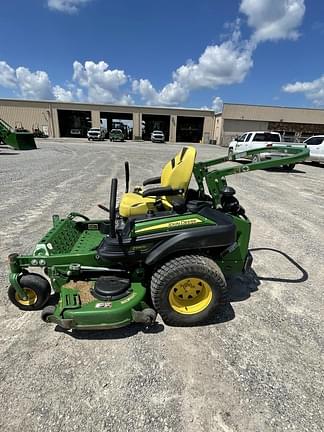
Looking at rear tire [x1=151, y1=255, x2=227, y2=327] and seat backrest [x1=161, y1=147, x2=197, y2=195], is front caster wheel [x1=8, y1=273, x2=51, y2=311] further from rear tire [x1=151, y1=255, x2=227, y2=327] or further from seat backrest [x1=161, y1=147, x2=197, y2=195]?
seat backrest [x1=161, y1=147, x2=197, y2=195]

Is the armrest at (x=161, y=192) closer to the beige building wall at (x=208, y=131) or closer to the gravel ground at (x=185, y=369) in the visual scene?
the gravel ground at (x=185, y=369)

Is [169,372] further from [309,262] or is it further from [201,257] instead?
[309,262]

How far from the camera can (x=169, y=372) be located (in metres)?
1.97

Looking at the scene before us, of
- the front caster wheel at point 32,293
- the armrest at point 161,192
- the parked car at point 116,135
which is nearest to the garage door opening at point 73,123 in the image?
the parked car at point 116,135

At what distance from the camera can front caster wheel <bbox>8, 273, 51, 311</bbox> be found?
8.07 ft

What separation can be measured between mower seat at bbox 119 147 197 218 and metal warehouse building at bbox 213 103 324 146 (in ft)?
117

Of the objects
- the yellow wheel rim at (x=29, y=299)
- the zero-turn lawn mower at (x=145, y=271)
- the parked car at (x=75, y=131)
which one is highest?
the zero-turn lawn mower at (x=145, y=271)

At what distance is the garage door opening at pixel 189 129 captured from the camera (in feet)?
143

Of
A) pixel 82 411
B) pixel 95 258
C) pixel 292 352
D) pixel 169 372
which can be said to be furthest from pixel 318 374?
pixel 95 258

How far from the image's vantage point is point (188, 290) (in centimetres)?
242

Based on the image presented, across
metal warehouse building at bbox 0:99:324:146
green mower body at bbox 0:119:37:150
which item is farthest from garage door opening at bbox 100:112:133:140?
green mower body at bbox 0:119:37:150

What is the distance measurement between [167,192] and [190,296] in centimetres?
101

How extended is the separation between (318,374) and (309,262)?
2.03 m

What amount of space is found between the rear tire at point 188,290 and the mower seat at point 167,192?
698 millimetres
